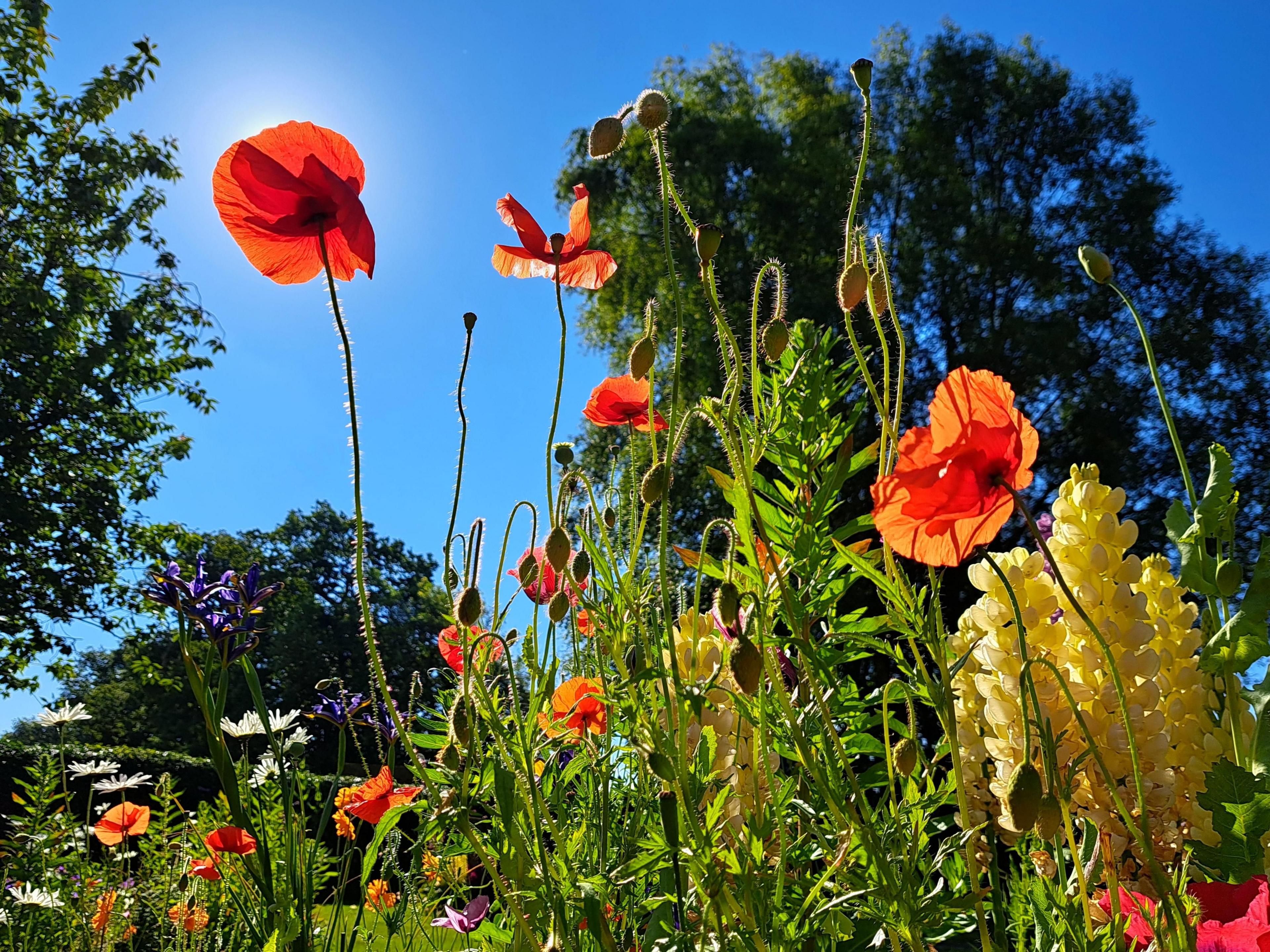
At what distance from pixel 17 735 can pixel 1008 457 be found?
29131 millimetres

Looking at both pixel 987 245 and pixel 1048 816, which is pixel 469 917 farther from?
pixel 987 245

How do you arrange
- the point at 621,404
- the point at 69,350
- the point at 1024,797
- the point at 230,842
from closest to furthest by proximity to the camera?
the point at 1024,797, the point at 621,404, the point at 230,842, the point at 69,350

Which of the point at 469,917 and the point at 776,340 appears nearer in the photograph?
the point at 776,340

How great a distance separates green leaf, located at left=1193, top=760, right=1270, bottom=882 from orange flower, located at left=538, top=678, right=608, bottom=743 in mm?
539

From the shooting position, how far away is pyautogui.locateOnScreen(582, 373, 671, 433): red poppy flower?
113 centimetres

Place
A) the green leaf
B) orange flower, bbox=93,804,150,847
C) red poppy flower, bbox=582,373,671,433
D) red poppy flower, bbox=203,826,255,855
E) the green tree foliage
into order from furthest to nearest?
the green tree foliage → orange flower, bbox=93,804,150,847 → red poppy flower, bbox=203,826,255,855 → red poppy flower, bbox=582,373,671,433 → the green leaf

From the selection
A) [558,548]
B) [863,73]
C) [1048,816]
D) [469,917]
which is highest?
[863,73]

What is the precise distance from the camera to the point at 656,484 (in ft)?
2.39

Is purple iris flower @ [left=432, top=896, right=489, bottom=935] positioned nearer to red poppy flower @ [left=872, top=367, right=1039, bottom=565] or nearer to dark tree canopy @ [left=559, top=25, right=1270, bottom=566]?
red poppy flower @ [left=872, top=367, right=1039, bottom=565]

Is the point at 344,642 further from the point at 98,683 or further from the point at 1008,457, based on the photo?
the point at 1008,457

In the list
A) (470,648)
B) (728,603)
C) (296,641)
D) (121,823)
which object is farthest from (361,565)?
(296,641)

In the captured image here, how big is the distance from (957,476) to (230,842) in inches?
55.3

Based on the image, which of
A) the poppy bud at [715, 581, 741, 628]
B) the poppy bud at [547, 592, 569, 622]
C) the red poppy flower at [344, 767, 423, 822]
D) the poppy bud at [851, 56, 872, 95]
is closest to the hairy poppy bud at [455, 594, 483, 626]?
the poppy bud at [547, 592, 569, 622]

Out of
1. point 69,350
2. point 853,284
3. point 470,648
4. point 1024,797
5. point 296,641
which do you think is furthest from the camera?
point 296,641
